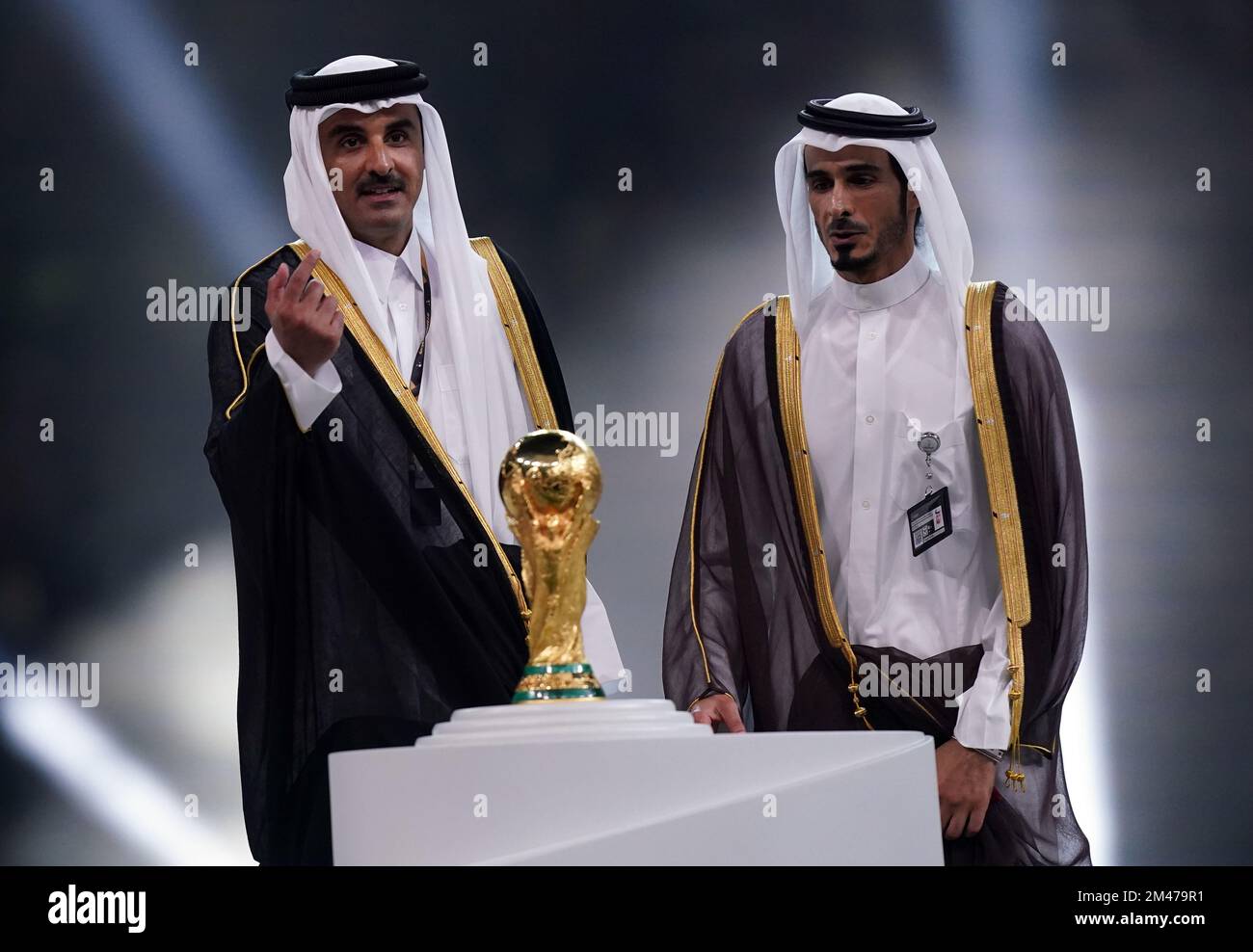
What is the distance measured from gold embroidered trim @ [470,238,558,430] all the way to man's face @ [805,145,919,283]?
2.45 feet

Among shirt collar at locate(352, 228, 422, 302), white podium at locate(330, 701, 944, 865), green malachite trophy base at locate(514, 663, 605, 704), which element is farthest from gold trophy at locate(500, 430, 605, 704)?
shirt collar at locate(352, 228, 422, 302)

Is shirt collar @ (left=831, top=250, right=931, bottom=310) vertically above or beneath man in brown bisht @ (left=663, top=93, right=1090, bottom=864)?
above

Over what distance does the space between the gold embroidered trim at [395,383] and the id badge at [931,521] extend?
0.88 metres

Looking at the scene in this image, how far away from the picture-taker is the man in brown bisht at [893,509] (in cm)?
413

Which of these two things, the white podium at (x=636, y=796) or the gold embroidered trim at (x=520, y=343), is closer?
the white podium at (x=636, y=796)

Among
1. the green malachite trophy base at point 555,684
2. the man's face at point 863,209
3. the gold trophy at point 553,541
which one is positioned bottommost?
the green malachite trophy base at point 555,684

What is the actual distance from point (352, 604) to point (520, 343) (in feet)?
2.38

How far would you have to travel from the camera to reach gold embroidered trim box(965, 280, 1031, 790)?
4094 millimetres

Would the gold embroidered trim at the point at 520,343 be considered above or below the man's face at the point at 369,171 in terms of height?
below

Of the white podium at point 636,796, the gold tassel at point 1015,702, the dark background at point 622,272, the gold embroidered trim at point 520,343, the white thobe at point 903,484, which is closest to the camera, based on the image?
the white podium at point 636,796

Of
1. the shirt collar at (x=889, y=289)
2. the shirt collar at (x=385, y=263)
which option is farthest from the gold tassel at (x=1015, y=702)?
the shirt collar at (x=385, y=263)

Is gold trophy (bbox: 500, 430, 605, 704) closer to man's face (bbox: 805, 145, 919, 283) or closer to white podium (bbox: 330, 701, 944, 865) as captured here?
white podium (bbox: 330, 701, 944, 865)

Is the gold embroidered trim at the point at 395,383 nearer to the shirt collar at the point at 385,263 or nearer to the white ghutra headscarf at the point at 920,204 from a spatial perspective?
the shirt collar at the point at 385,263

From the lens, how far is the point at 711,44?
15.8 ft
